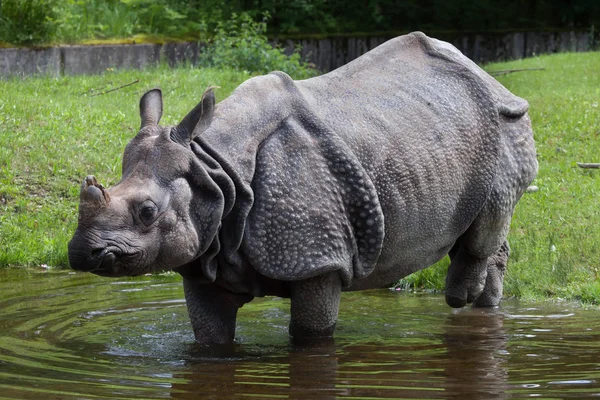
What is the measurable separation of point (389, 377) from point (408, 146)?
1.46 metres

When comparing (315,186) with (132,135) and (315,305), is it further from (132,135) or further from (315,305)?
(132,135)

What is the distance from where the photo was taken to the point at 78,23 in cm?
1622

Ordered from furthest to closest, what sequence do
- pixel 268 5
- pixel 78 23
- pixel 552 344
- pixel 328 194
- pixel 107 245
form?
1. pixel 268 5
2. pixel 78 23
3. pixel 552 344
4. pixel 328 194
5. pixel 107 245

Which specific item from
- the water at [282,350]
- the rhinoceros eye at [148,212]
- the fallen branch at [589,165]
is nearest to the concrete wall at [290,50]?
the fallen branch at [589,165]

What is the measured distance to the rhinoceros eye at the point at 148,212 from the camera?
5.60 m

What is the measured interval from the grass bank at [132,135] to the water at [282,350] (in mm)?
629

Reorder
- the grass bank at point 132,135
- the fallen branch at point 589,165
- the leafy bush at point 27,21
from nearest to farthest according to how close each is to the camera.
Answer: the grass bank at point 132,135 < the fallen branch at point 589,165 < the leafy bush at point 27,21

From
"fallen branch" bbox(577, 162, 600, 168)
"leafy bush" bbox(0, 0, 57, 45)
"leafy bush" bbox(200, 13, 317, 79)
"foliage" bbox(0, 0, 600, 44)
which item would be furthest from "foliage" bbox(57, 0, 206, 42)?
"fallen branch" bbox(577, 162, 600, 168)

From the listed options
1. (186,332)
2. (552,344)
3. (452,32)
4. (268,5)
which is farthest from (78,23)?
(552,344)

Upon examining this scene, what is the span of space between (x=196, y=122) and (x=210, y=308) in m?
1.17

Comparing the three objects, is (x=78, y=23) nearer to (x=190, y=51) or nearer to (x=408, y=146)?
(x=190, y=51)

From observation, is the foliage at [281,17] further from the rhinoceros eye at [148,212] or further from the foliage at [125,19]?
the rhinoceros eye at [148,212]

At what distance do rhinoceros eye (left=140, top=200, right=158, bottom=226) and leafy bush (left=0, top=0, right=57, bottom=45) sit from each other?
9940 millimetres

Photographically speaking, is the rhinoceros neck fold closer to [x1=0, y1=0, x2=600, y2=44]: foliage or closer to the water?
the water
